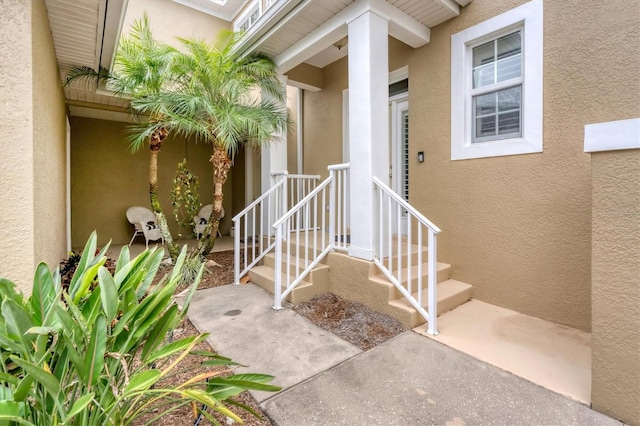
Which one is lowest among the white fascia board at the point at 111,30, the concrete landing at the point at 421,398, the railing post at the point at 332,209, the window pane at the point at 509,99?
the concrete landing at the point at 421,398

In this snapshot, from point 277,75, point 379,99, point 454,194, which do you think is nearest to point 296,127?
point 277,75

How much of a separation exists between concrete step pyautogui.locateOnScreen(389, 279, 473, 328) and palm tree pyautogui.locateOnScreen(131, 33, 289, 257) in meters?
2.92

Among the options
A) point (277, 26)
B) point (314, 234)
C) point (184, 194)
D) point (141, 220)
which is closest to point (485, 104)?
point (314, 234)

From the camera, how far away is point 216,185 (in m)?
4.89

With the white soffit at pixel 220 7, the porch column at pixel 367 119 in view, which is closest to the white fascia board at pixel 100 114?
the white soffit at pixel 220 7

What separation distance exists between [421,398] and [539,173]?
8.97 feet

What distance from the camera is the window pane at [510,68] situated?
3.57 m

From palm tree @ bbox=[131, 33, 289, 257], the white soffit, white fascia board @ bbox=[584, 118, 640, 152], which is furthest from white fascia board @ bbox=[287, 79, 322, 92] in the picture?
white fascia board @ bbox=[584, 118, 640, 152]

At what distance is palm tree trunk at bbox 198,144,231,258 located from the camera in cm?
474

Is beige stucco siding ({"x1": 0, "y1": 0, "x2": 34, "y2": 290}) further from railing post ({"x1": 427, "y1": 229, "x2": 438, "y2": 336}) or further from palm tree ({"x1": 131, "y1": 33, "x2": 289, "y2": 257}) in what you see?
railing post ({"x1": 427, "y1": 229, "x2": 438, "y2": 336})

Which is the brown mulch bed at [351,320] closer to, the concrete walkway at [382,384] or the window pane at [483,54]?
the concrete walkway at [382,384]

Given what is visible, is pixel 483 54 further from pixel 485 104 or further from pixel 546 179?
pixel 546 179

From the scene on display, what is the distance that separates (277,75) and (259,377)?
192 inches

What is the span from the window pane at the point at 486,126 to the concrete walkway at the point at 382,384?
264 cm
